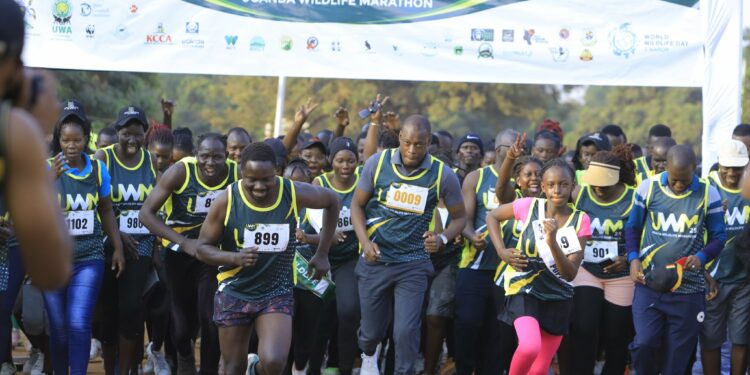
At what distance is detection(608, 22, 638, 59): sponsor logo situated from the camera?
12.2 m

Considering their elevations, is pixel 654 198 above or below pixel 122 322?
above

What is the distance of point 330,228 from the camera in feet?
28.3

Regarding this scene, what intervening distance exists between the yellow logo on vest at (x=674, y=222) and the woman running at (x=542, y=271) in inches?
31.1

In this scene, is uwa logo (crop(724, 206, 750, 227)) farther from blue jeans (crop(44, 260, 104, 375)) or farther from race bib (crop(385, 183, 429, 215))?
blue jeans (crop(44, 260, 104, 375))

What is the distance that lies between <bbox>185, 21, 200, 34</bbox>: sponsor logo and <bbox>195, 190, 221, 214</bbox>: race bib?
3.36 meters

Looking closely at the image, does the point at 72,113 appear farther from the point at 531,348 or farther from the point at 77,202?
the point at 531,348

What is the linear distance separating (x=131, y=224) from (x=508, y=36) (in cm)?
483

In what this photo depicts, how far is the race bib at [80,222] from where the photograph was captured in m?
8.73

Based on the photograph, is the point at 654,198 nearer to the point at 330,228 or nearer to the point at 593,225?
the point at 593,225

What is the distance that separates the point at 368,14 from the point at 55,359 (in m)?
5.37

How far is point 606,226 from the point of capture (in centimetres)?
957

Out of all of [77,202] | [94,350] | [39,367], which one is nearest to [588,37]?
[77,202]

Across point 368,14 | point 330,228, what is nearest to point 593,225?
point 330,228

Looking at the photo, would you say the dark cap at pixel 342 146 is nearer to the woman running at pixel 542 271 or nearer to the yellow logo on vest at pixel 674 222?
the woman running at pixel 542 271
